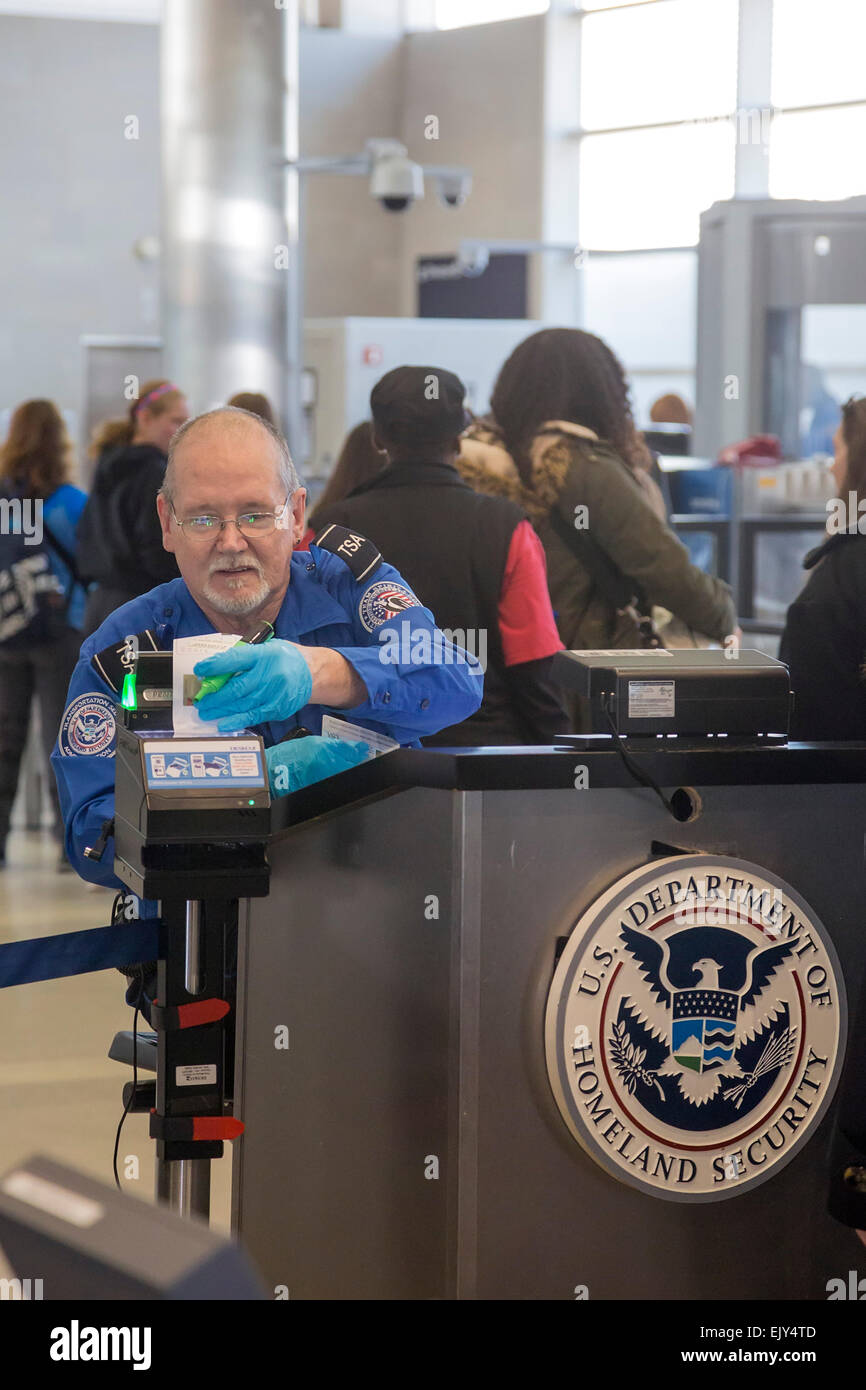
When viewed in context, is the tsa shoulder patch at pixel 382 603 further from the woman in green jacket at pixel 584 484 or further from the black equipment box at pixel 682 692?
the woman in green jacket at pixel 584 484

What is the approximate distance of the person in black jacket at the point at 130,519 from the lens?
15.2 ft

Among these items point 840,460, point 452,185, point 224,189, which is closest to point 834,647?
point 840,460

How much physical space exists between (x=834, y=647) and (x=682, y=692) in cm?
97

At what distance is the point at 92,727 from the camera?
1.76 meters

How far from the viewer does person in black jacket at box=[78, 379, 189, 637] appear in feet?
15.2

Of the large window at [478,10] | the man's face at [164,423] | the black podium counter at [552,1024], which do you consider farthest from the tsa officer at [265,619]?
the large window at [478,10]

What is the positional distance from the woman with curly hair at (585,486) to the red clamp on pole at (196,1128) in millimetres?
1683

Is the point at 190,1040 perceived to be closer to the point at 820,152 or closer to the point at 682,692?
the point at 682,692

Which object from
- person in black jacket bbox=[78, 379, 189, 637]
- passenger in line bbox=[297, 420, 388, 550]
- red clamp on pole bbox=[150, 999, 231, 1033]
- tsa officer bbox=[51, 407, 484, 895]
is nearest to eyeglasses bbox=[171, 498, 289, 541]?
tsa officer bbox=[51, 407, 484, 895]

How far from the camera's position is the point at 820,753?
1677 mm

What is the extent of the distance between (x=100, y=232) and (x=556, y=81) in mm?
3759

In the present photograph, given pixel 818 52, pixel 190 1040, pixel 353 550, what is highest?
pixel 818 52

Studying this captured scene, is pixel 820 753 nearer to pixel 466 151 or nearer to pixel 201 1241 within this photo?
pixel 201 1241

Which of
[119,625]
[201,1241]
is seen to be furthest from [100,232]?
[201,1241]
